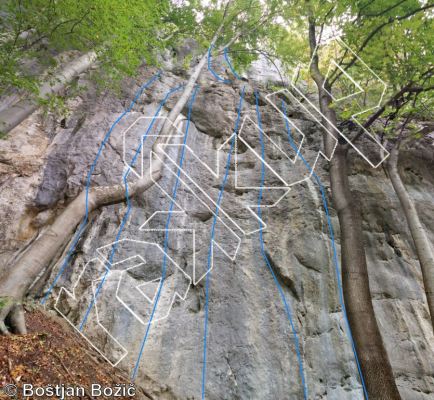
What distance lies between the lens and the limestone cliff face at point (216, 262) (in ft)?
15.6

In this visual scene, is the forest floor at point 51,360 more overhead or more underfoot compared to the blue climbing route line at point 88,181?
more underfoot

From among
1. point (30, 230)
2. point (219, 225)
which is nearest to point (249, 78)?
point (219, 225)

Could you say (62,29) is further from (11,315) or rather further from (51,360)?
(51,360)

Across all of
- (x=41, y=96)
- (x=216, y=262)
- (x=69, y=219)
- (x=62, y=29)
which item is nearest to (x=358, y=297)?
(x=216, y=262)

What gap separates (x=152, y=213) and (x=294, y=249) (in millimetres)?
2967

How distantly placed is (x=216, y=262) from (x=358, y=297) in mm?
2552

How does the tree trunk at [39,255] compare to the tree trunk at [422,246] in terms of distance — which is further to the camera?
the tree trunk at [422,246]

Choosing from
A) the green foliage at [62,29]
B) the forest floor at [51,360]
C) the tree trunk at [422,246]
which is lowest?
the forest floor at [51,360]

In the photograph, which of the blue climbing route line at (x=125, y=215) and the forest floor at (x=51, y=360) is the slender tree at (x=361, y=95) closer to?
the forest floor at (x=51, y=360)

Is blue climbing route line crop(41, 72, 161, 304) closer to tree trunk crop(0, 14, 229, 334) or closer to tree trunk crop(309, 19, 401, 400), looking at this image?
tree trunk crop(0, 14, 229, 334)

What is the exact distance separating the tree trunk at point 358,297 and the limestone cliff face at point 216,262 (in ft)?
3.93

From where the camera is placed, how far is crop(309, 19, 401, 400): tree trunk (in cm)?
368

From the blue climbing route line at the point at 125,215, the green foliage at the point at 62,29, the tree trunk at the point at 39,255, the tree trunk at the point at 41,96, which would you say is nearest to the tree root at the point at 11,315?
the tree trunk at the point at 39,255

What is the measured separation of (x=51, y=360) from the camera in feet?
10.8
